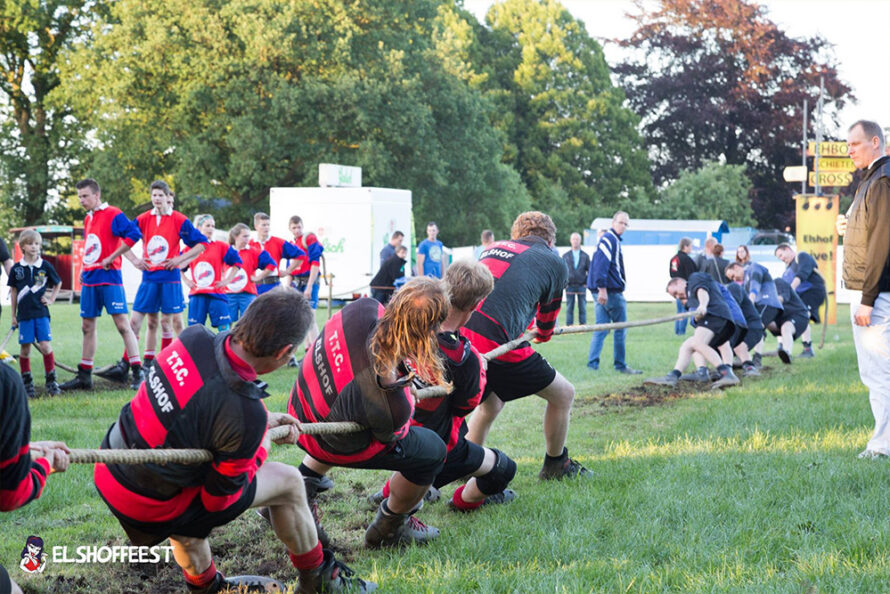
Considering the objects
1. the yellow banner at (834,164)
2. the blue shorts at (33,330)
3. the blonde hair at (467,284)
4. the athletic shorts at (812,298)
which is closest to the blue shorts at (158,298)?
the blue shorts at (33,330)

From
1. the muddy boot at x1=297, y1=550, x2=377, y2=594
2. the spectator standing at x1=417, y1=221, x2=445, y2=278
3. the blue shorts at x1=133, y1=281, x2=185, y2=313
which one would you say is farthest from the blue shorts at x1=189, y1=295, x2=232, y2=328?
the spectator standing at x1=417, y1=221, x2=445, y2=278

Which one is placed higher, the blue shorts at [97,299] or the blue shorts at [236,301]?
the blue shorts at [97,299]

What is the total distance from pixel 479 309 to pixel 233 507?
2414 mm

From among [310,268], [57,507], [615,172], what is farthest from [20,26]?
[57,507]

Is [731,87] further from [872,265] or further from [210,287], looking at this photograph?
[872,265]

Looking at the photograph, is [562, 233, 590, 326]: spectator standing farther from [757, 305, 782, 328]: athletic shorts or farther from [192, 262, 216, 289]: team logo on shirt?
[192, 262, 216, 289]: team logo on shirt

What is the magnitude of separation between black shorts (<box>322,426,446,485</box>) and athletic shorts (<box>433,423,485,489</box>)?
0.39m

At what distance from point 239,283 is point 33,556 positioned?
790 cm

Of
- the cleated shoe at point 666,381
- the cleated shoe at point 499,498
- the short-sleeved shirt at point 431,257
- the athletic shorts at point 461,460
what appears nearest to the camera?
the athletic shorts at point 461,460

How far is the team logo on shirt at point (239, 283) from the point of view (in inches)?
473

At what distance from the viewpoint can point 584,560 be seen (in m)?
4.25

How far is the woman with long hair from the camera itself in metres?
3.84

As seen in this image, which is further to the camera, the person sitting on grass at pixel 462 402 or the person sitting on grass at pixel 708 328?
the person sitting on grass at pixel 708 328

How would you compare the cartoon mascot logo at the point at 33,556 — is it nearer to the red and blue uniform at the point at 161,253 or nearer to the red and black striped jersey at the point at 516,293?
the red and black striped jersey at the point at 516,293
